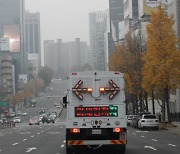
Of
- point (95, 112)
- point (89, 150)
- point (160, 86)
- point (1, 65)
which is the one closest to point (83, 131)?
point (95, 112)

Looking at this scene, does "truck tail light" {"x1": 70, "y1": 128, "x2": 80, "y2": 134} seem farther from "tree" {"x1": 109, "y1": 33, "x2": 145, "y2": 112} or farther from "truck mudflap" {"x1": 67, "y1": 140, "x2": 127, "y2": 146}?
"tree" {"x1": 109, "y1": 33, "x2": 145, "y2": 112}

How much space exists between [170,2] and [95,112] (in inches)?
2161

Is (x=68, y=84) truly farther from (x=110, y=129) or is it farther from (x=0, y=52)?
(x=0, y=52)

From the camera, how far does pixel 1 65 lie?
172000 mm

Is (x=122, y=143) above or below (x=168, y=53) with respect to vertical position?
below

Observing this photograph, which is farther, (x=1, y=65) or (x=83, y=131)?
(x=1, y=65)

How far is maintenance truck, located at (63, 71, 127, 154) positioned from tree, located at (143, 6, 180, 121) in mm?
25822

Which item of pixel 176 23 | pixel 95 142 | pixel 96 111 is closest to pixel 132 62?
pixel 176 23

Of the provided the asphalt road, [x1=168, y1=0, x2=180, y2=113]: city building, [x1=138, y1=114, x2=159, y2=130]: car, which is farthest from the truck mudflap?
[x1=168, y1=0, x2=180, y2=113]: city building

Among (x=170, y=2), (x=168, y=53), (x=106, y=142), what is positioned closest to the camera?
(x=106, y=142)

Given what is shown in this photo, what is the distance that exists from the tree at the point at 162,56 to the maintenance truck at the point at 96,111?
25.8 m

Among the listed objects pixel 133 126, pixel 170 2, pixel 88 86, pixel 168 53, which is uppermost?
pixel 170 2

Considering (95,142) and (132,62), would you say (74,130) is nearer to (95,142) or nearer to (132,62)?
(95,142)

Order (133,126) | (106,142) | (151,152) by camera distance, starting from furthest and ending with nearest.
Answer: (133,126)
(151,152)
(106,142)
